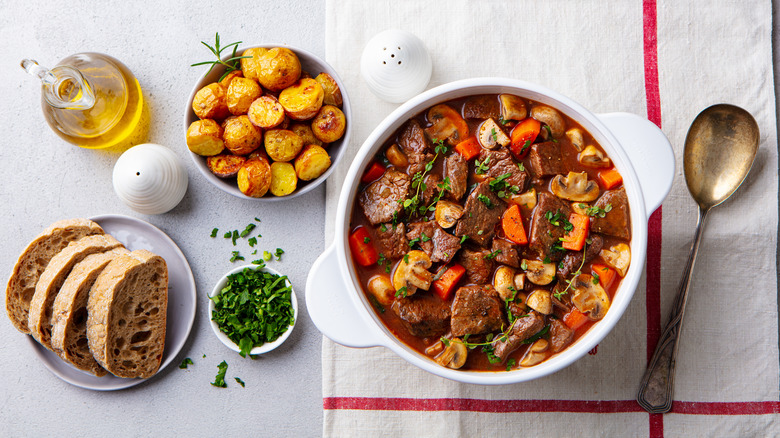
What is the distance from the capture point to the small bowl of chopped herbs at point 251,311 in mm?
2721

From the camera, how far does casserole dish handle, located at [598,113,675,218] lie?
7.32 feet

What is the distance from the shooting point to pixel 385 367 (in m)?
2.72

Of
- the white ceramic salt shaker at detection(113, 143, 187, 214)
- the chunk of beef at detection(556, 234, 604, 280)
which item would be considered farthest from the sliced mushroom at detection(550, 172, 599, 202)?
the white ceramic salt shaker at detection(113, 143, 187, 214)

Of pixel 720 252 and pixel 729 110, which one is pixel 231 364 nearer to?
pixel 720 252

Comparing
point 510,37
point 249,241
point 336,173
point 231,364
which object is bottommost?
point 231,364

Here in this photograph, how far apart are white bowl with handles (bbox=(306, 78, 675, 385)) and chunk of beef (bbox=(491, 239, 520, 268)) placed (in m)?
0.39

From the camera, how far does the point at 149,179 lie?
261 cm

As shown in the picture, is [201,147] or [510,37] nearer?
[201,147]

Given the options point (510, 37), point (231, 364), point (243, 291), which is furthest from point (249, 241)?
point (510, 37)

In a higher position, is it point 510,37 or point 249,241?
point 510,37

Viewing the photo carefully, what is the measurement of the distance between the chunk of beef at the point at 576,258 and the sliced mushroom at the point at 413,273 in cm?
53

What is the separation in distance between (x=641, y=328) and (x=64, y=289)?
2.74 m

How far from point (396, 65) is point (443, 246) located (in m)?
0.87

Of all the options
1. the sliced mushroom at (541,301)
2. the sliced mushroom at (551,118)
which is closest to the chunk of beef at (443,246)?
the sliced mushroom at (541,301)
